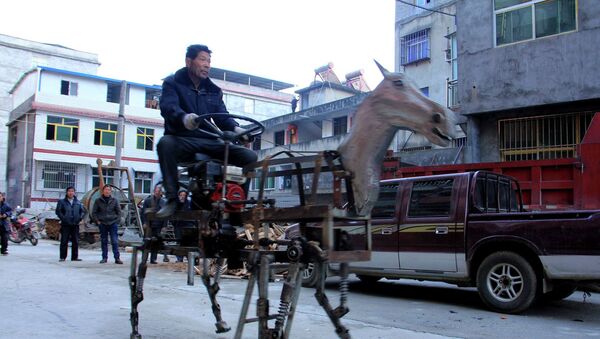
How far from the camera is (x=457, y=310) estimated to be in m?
7.08

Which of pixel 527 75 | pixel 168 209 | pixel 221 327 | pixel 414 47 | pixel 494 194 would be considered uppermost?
pixel 414 47

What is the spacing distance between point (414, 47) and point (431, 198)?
18845 millimetres

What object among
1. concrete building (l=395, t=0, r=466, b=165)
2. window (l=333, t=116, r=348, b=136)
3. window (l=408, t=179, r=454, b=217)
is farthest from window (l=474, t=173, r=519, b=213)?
window (l=333, t=116, r=348, b=136)

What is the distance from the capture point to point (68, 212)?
40.9ft

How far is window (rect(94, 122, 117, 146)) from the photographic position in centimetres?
3906

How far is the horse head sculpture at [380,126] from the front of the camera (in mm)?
3463

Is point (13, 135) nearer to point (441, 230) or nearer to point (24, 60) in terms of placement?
point (24, 60)

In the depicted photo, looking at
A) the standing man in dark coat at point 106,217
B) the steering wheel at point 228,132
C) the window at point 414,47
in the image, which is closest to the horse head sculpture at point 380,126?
the steering wheel at point 228,132

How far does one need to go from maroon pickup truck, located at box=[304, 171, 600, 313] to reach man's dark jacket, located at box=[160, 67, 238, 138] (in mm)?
4020

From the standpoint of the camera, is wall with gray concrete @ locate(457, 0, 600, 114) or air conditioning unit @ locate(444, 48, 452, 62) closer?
wall with gray concrete @ locate(457, 0, 600, 114)

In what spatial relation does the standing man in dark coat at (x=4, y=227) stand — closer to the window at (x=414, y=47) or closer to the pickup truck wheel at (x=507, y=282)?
the pickup truck wheel at (x=507, y=282)

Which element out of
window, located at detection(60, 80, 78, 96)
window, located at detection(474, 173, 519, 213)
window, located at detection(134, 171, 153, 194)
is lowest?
window, located at detection(474, 173, 519, 213)

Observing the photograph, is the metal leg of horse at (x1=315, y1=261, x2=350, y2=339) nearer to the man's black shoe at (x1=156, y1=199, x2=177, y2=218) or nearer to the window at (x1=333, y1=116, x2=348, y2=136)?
the man's black shoe at (x1=156, y1=199, x2=177, y2=218)

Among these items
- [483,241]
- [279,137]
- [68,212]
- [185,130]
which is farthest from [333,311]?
[279,137]
